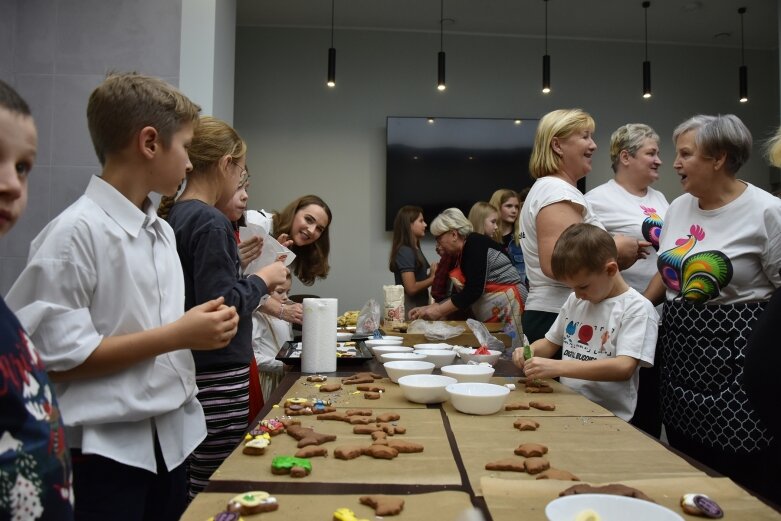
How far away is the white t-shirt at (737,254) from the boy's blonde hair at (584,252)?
26 cm

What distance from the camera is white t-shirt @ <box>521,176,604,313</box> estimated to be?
207 cm

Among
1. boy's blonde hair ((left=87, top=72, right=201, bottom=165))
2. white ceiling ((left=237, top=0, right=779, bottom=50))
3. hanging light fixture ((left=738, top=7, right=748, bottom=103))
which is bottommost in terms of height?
boy's blonde hair ((left=87, top=72, right=201, bottom=165))

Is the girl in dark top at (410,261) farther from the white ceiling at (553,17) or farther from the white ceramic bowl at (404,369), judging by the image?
the white ceramic bowl at (404,369)

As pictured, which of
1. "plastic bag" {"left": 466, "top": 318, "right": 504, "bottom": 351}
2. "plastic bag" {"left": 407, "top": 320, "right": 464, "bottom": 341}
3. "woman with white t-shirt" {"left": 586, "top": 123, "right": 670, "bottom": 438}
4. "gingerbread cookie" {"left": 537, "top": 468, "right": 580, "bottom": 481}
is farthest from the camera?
"plastic bag" {"left": 407, "top": 320, "right": 464, "bottom": 341}

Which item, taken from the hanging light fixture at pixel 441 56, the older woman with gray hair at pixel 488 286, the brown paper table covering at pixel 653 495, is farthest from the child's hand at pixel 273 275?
the hanging light fixture at pixel 441 56

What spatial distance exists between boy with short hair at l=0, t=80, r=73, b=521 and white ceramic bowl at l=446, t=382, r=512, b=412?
827 millimetres

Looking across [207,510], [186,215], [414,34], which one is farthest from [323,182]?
[207,510]

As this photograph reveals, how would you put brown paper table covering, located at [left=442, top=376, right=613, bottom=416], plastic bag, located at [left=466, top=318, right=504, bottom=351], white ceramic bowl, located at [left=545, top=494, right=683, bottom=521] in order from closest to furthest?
white ceramic bowl, located at [left=545, top=494, right=683, bottom=521], brown paper table covering, located at [left=442, top=376, right=613, bottom=416], plastic bag, located at [left=466, top=318, right=504, bottom=351]

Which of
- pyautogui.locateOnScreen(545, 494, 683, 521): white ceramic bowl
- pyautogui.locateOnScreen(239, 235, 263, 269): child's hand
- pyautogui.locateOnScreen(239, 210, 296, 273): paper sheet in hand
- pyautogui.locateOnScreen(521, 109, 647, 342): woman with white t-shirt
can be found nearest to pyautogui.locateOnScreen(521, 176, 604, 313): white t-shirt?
pyautogui.locateOnScreen(521, 109, 647, 342): woman with white t-shirt

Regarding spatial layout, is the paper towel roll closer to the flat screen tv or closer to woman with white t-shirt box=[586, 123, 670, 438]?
woman with white t-shirt box=[586, 123, 670, 438]

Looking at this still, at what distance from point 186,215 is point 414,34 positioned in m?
4.91

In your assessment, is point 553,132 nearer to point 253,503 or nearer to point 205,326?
point 205,326

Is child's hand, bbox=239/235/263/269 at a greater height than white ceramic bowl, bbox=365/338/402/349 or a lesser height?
greater

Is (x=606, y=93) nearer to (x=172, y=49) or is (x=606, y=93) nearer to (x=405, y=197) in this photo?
(x=405, y=197)
